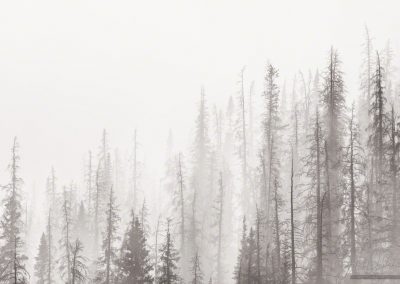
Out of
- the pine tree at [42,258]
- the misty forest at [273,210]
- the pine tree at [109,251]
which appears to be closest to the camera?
the misty forest at [273,210]

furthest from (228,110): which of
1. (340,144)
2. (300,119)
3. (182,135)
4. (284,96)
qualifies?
(182,135)

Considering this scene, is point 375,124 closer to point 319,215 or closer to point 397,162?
point 397,162

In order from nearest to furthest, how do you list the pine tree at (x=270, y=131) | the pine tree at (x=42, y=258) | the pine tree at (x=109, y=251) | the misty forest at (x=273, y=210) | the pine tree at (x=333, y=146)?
the misty forest at (x=273, y=210) < the pine tree at (x=333, y=146) < the pine tree at (x=109, y=251) < the pine tree at (x=270, y=131) < the pine tree at (x=42, y=258)

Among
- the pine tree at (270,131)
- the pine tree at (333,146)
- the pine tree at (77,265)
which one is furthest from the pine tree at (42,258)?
the pine tree at (333,146)

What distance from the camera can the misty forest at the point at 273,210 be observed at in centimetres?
3391

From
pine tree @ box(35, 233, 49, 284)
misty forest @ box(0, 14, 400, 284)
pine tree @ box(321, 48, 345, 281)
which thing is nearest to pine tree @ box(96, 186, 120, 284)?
misty forest @ box(0, 14, 400, 284)

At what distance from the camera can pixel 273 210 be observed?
46000 millimetres

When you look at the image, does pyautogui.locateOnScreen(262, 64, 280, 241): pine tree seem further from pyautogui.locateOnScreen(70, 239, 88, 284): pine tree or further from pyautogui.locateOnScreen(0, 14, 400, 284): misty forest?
pyautogui.locateOnScreen(70, 239, 88, 284): pine tree

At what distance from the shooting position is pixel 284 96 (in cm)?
7750

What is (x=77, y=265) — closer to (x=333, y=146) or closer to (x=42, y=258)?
(x=42, y=258)

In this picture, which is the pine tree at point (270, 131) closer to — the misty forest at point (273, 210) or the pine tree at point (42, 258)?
the misty forest at point (273, 210)

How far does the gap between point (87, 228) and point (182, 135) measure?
406ft

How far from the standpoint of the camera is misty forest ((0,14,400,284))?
111 feet

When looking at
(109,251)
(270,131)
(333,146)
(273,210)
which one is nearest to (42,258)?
(109,251)
